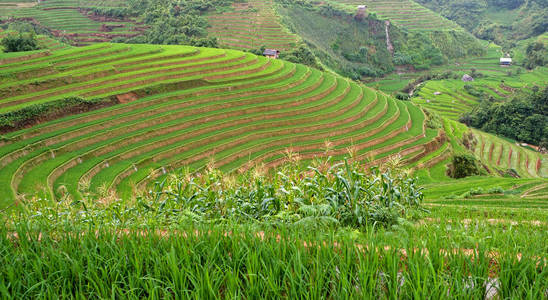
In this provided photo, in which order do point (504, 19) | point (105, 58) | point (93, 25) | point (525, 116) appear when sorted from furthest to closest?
point (504, 19), point (93, 25), point (525, 116), point (105, 58)

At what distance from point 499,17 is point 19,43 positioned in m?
123

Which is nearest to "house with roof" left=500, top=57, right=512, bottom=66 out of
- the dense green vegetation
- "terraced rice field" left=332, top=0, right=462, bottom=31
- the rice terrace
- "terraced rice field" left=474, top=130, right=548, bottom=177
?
the rice terrace

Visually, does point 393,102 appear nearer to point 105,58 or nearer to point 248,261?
point 105,58

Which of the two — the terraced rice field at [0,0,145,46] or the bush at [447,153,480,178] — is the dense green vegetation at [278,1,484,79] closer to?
the terraced rice field at [0,0,145,46]

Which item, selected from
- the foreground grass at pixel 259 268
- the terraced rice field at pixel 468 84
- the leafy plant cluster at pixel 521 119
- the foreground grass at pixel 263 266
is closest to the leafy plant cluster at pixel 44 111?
the foreground grass at pixel 263 266

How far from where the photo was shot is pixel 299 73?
118 feet

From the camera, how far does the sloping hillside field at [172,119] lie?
60.0 feet

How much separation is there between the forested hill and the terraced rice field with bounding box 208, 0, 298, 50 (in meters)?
69.1

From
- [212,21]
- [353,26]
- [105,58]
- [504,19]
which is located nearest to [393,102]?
[105,58]

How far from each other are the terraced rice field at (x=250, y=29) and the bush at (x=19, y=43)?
29.2 meters

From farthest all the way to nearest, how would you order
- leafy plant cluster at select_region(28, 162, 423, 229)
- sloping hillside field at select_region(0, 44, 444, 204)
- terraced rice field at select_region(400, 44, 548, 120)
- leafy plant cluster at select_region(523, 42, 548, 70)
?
leafy plant cluster at select_region(523, 42, 548, 70) → terraced rice field at select_region(400, 44, 548, 120) → sloping hillside field at select_region(0, 44, 444, 204) → leafy plant cluster at select_region(28, 162, 423, 229)

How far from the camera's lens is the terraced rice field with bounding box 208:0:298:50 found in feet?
183

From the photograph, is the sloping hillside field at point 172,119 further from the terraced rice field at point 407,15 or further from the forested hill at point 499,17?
the forested hill at point 499,17

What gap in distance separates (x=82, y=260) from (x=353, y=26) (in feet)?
271
